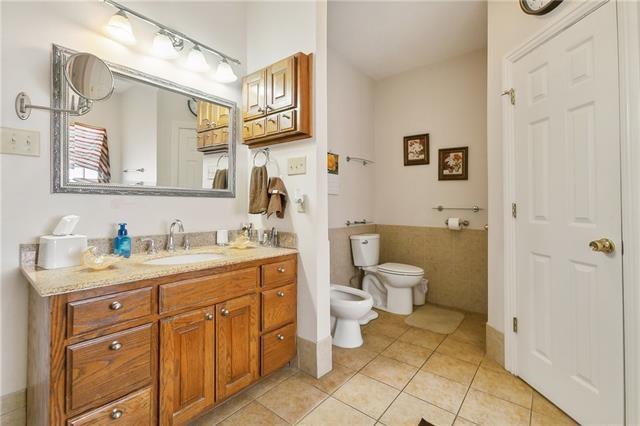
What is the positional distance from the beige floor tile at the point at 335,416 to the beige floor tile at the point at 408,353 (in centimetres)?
65

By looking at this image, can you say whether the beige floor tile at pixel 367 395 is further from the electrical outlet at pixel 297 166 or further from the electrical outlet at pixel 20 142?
the electrical outlet at pixel 20 142

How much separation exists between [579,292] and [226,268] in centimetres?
180

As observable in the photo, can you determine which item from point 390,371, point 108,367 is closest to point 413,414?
point 390,371

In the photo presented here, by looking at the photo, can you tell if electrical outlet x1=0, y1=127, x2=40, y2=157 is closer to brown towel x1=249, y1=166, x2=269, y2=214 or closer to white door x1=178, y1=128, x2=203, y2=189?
white door x1=178, y1=128, x2=203, y2=189

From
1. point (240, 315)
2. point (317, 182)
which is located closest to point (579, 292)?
point (317, 182)

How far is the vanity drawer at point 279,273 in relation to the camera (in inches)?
64.5

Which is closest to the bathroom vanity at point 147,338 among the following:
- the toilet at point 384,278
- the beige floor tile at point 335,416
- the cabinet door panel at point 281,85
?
the beige floor tile at point 335,416

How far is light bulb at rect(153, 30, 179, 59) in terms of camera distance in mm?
1665

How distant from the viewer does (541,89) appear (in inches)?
62.9

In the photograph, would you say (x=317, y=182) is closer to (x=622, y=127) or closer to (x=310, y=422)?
(x=310, y=422)

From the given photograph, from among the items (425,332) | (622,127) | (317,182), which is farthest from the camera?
(425,332)

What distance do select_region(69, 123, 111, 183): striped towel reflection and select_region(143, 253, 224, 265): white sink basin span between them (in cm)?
53

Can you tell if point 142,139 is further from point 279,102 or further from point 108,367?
point 108,367

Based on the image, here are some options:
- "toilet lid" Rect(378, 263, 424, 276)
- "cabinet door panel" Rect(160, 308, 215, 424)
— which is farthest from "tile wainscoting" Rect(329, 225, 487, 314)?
"cabinet door panel" Rect(160, 308, 215, 424)
